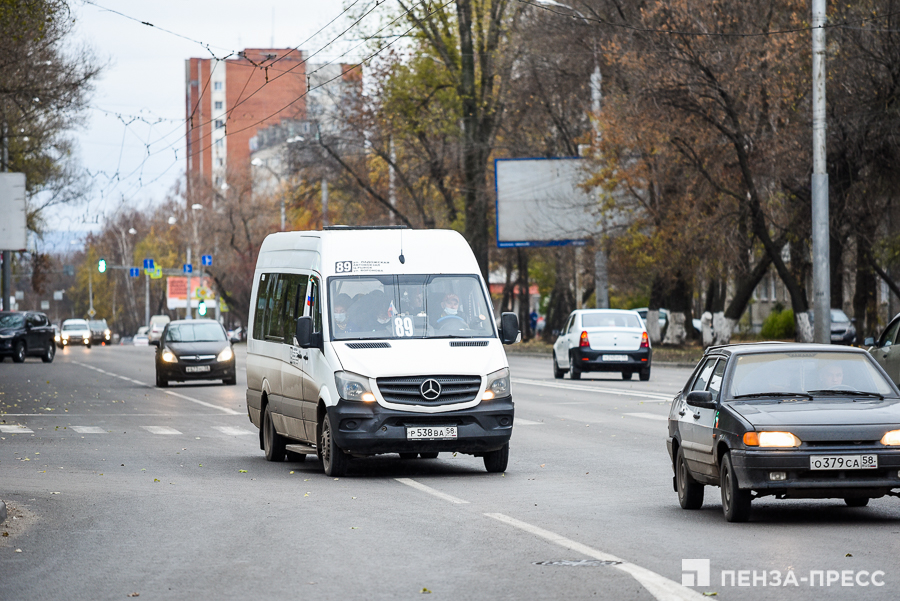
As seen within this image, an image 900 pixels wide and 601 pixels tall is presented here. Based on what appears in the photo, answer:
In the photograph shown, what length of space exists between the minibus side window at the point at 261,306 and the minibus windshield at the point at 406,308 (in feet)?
7.71

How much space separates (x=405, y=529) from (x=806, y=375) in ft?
10.2

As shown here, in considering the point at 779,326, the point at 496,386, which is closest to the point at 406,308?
the point at 496,386

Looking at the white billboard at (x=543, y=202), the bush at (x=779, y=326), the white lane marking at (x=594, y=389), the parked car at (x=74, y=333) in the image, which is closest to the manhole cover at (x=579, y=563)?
the white lane marking at (x=594, y=389)

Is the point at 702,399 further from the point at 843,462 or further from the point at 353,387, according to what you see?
the point at 353,387

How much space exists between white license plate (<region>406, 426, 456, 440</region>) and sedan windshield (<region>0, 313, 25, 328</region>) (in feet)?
127

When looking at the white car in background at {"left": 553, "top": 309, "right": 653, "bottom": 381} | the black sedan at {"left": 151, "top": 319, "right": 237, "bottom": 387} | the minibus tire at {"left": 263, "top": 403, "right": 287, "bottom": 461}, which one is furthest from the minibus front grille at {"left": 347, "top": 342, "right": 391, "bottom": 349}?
the black sedan at {"left": 151, "top": 319, "right": 237, "bottom": 387}

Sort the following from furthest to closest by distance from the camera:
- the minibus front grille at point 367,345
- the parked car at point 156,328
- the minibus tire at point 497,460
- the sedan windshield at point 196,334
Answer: the parked car at point 156,328
the sedan windshield at point 196,334
the minibus tire at point 497,460
the minibus front grille at point 367,345

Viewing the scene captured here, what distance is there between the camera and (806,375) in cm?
1064

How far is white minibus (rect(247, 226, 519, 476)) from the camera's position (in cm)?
1370

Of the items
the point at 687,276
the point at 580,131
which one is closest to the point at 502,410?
the point at 687,276

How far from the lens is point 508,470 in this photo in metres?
14.7

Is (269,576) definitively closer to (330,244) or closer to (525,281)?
(330,244)

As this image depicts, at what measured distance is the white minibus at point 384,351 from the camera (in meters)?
13.7

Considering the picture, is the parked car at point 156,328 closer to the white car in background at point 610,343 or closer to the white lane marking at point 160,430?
the white car in background at point 610,343
